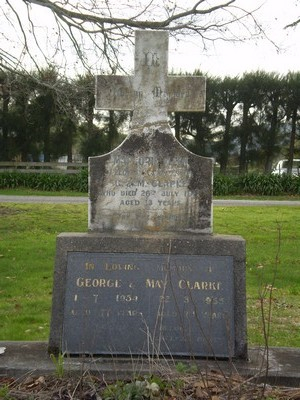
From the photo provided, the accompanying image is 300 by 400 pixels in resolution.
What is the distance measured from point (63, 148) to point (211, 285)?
25.8 metres

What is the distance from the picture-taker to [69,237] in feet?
13.8

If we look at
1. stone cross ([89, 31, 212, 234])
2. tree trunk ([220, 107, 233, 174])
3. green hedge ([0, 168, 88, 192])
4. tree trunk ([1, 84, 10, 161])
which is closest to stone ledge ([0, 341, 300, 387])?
stone cross ([89, 31, 212, 234])

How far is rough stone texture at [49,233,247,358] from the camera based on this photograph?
410 centimetres

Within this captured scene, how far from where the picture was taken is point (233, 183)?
81.9ft

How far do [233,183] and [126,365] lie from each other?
847 inches

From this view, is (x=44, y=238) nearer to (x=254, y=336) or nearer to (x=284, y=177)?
(x=254, y=336)

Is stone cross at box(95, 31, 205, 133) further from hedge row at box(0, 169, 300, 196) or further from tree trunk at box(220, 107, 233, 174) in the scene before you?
tree trunk at box(220, 107, 233, 174)

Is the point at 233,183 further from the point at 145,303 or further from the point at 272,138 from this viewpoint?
the point at 145,303

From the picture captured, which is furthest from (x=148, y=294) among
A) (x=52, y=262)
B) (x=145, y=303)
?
(x=52, y=262)

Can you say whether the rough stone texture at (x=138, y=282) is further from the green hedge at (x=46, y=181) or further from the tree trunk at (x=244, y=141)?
the tree trunk at (x=244, y=141)

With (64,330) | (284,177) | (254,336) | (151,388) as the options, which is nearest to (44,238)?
(254,336)

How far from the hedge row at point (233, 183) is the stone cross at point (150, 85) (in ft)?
64.9

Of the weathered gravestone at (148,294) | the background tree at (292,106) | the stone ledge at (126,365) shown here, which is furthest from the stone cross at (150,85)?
the background tree at (292,106)

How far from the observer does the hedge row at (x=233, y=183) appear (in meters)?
24.6
